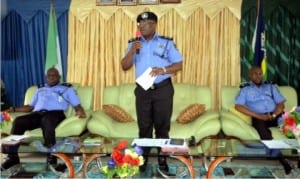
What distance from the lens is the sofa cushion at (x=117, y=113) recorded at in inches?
170

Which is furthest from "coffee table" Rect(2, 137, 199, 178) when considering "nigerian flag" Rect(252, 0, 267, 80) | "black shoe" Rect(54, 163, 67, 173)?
"nigerian flag" Rect(252, 0, 267, 80)

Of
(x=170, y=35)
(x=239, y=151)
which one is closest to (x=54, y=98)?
(x=170, y=35)

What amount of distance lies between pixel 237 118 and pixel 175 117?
75 centimetres

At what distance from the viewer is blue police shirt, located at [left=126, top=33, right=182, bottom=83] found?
328 cm

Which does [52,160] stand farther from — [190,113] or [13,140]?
[190,113]

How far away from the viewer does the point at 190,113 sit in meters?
4.20

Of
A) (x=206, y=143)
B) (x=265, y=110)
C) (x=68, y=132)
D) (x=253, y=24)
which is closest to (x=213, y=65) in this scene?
(x=253, y=24)

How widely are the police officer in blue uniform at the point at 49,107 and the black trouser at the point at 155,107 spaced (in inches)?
41.9

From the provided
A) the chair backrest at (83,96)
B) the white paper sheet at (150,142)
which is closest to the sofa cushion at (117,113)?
the chair backrest at (83,96)

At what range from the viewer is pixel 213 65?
4.87 metres

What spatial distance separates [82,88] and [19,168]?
1.36 meters

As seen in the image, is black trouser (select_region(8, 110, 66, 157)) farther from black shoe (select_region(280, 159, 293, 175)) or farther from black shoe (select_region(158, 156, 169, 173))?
black shoe (select_region(280, 159, 293, 175))

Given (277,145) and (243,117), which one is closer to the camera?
(277,145)

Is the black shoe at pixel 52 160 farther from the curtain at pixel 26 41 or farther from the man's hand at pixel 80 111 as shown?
the curtain at pixel 26 41
